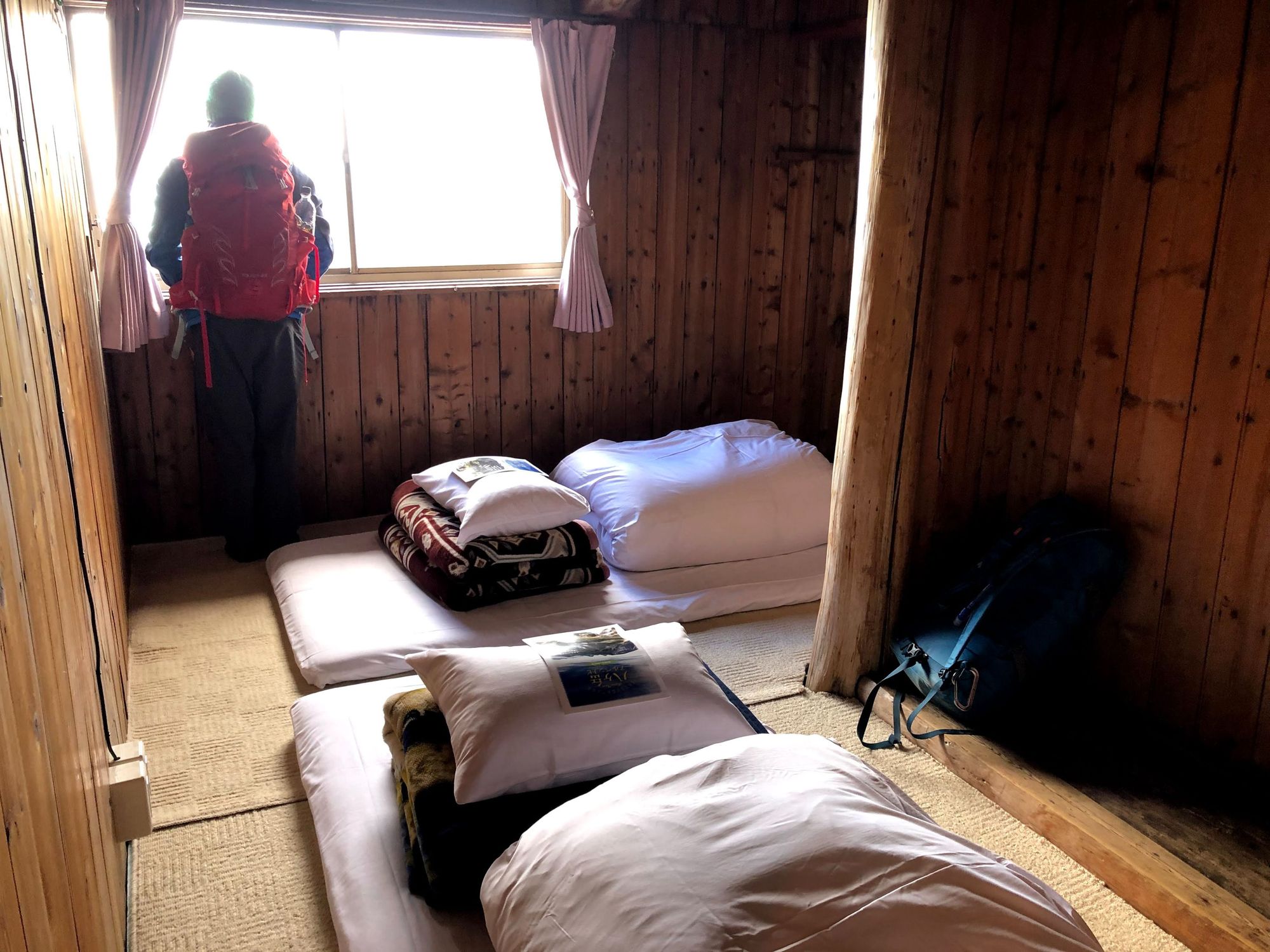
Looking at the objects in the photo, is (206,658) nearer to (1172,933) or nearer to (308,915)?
(308,915)

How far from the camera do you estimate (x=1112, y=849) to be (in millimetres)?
1905

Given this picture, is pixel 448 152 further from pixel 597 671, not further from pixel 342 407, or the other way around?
pixel 597 671

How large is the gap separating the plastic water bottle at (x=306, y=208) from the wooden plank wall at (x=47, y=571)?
41.2 inches

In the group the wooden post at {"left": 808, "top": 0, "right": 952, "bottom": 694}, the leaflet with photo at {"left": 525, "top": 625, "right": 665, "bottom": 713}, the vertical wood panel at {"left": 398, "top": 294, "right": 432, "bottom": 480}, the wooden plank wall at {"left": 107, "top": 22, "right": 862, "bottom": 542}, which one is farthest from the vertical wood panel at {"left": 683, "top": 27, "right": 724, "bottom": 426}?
the leaflet with photo at {"left": 525, "top": 625, "right": 665, "bottom": 713}

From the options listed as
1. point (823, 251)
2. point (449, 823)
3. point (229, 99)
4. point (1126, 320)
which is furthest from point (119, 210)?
point (1126, 320)

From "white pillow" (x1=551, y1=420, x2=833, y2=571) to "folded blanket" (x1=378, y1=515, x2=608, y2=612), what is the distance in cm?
18

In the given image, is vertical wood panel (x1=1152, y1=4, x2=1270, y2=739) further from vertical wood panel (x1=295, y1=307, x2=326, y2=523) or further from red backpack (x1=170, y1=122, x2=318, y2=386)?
vertical wood panel (x1=295, y1=307, x2=326, y2=523)

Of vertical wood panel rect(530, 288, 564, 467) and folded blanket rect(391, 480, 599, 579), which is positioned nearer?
folded blanket rect(391, 480, 599, 579)

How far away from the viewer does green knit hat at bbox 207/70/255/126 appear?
3266mm

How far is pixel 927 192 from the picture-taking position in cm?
237

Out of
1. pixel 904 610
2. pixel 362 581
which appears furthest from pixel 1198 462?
pixel 362 581

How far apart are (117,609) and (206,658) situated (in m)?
0.30

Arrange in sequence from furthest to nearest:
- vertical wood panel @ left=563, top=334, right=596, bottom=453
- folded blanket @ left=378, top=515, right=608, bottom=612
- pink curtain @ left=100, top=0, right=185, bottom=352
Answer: vertical wood panel @ left=563, top=334, right=596, bottom=453 → pink curtain @ left=100, top=0, right=185, bottom=352 → folded blanket @ left=378, top=515, right=608, bottom=612

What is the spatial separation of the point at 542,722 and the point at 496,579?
126 centimetres
